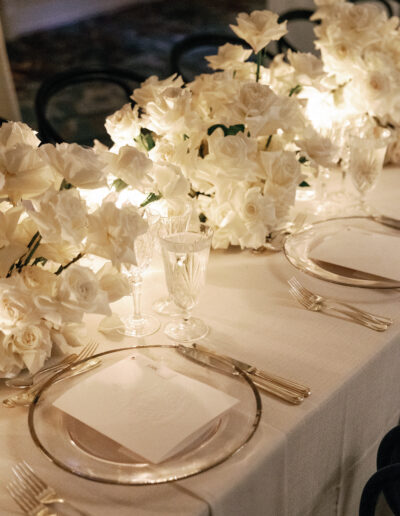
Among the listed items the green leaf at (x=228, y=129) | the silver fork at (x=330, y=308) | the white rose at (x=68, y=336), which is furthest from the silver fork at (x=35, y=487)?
the green leaf at (x=228, y=129)

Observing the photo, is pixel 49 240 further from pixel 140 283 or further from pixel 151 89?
pixel 151 89

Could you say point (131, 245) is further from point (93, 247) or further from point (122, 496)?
point (122, 496)

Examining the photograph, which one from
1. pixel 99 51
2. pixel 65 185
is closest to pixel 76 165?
pixel 65 185

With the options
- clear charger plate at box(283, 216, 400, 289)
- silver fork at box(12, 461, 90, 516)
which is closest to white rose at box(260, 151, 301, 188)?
clear charger plate at box(283, 216, 400, 289)

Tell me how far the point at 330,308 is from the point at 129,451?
0.53 metres

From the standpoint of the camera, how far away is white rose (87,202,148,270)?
2.89 ft

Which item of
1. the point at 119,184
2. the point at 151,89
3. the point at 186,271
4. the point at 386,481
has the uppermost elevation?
the point at 151,89

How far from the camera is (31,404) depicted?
34.9 inches

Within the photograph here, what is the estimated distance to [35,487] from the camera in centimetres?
76

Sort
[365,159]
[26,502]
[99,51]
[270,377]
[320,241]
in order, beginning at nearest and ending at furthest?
[26,502] → [270,377] → [320,241] → [365,159] → [99,51]

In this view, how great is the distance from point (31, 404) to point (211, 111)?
817 mm

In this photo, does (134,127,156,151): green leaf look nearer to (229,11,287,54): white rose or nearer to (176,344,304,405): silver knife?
(229,11,287,54): white rose

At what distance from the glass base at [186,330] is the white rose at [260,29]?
676 mm

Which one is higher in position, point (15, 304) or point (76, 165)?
point (76, 165)
